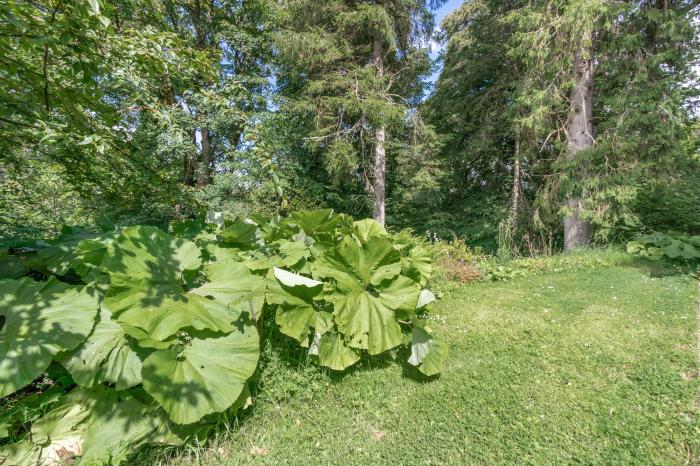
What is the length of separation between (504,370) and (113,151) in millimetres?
3653

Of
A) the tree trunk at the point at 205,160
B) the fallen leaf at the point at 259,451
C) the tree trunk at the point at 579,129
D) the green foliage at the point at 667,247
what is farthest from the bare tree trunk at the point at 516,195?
the tree trunk at the point at 205,160

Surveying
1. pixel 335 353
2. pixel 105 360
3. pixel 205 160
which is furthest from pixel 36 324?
pixel 205 160

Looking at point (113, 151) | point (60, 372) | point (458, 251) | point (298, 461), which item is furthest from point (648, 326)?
point (113, 151)

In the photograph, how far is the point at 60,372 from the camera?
5.84 feet

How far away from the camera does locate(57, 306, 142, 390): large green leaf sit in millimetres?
1532

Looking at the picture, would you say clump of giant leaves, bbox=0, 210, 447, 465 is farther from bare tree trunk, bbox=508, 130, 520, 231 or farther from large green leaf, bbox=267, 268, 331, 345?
bare tree trunk, bbox=508, 130, 520, 231

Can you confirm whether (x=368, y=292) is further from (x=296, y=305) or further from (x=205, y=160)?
(x=205, y=160)

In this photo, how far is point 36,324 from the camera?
1.50m

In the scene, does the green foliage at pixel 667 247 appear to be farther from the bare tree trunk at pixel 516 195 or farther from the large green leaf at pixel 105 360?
the large green leaf at pixel 105 360

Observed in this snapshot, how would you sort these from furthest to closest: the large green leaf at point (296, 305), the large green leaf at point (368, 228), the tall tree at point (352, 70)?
the tall tree at point (352, 70) < the large green leaf at point (368, 228) < the large green leaf at point (296, 305)

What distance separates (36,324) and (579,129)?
843cm

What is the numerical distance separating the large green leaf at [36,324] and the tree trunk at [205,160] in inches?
347

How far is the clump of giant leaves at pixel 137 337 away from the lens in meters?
1.48

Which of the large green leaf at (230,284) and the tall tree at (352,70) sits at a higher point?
the tall tree at (352,70)
